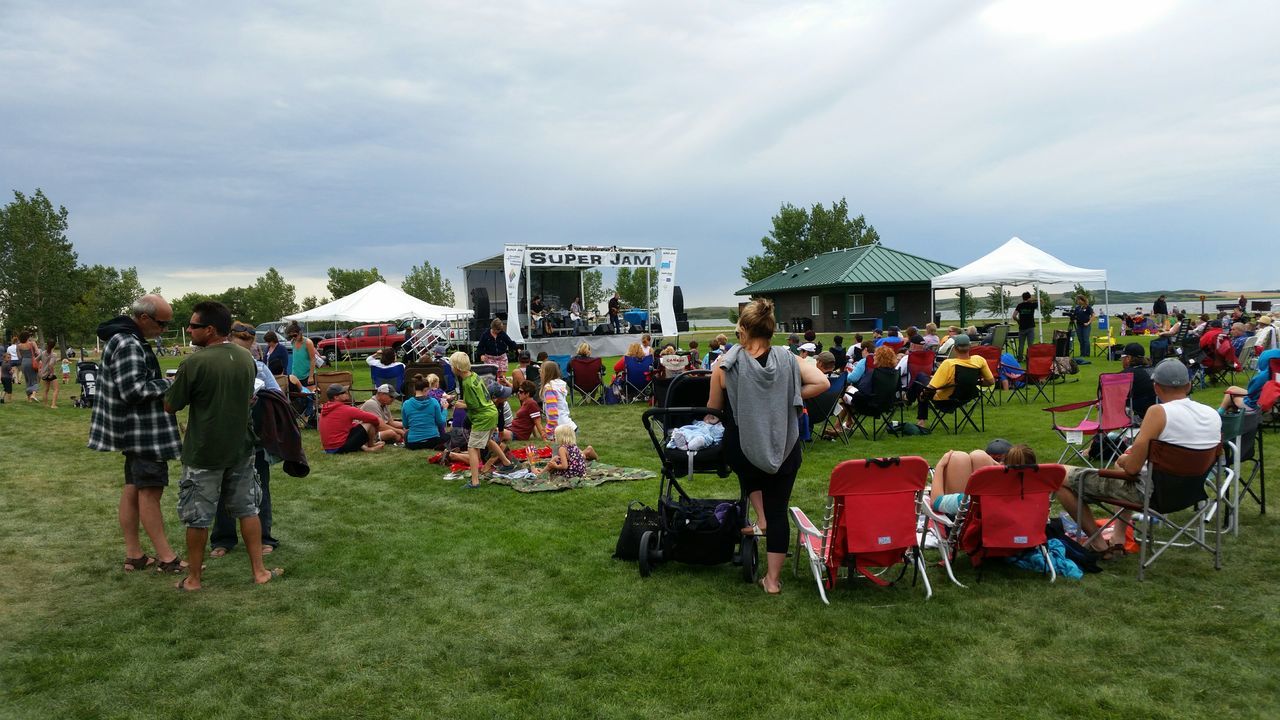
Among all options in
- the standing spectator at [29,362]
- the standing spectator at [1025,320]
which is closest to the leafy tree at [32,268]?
the standing spectator at [29,362]

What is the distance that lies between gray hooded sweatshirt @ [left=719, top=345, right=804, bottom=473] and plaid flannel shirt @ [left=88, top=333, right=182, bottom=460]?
335 centimetres

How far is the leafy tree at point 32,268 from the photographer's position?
41.6m

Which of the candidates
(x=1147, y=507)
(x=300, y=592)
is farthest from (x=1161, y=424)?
(x=300, y=592)

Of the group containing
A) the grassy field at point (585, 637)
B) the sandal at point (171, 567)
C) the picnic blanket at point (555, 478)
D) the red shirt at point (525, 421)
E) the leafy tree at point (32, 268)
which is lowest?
the grassy field at point (585, 637)

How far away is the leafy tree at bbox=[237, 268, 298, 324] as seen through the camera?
71312 millimetres

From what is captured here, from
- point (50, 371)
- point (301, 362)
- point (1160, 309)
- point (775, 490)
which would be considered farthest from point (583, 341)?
point (1160, 309)

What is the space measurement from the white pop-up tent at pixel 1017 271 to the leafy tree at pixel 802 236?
4584 centimetres

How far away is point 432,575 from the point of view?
15.8 feet

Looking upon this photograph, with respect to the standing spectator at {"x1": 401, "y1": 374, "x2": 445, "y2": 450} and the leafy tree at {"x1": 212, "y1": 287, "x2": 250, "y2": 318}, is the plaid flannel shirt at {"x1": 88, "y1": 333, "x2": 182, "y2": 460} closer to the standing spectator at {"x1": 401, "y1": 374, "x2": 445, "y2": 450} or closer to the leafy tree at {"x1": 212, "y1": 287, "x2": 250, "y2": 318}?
the standing spectator at {"x1": 401, "y1": 374, "x2": 445, "y2": 450}

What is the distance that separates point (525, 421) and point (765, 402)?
248 inches

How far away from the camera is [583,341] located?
18.5 meters

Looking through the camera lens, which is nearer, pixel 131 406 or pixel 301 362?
pixel 131 406

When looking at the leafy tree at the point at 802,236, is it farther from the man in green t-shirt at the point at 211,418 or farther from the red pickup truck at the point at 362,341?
the man in green t-shirt at the point at 211,418

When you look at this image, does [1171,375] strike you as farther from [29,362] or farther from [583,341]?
[29,362]
